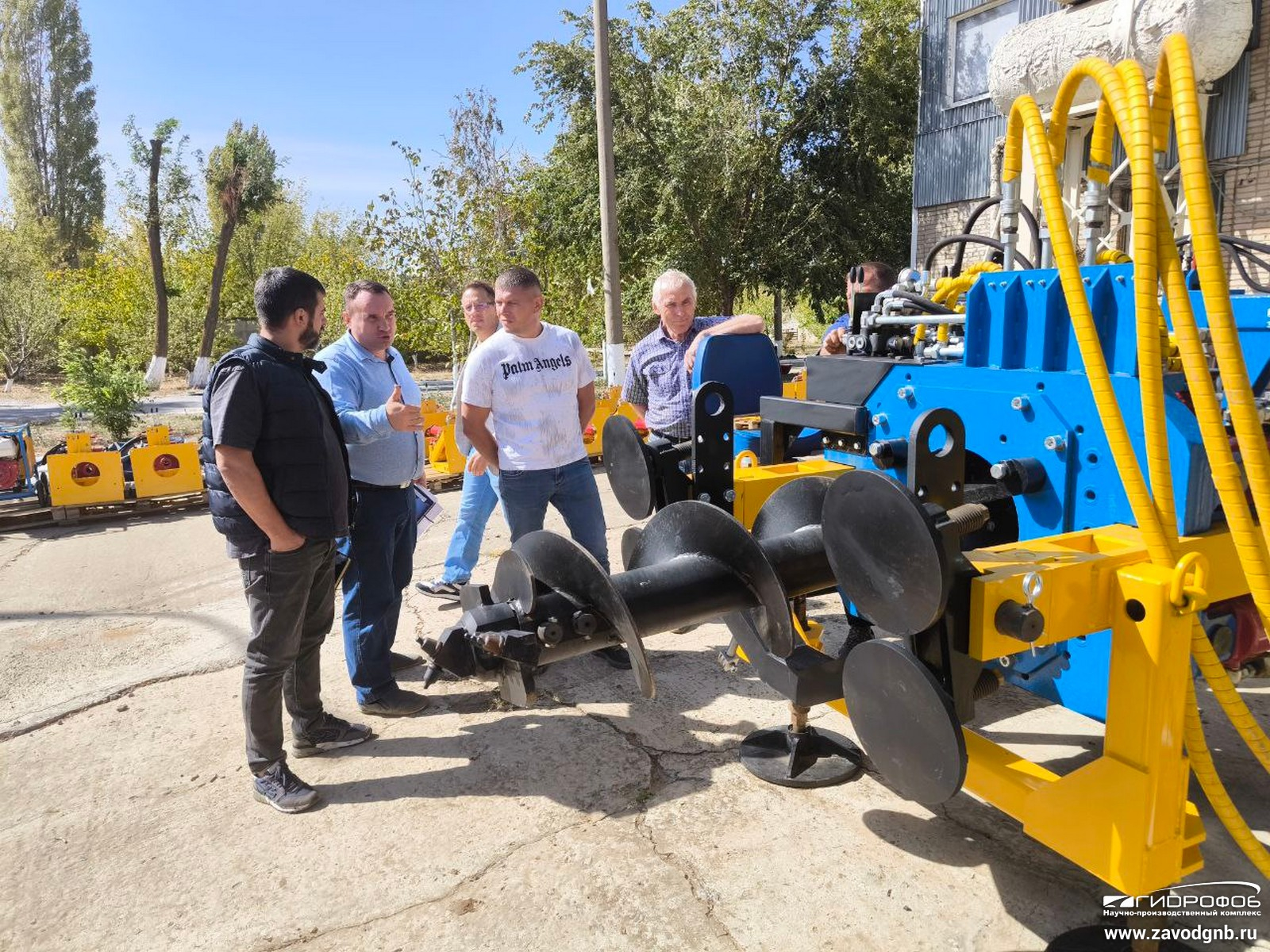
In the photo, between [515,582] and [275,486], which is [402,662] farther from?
[515,582]

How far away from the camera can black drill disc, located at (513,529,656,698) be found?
5.66 ft

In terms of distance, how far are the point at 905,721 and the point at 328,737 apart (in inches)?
93.2

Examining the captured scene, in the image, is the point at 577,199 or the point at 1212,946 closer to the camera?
the point at 1212,946

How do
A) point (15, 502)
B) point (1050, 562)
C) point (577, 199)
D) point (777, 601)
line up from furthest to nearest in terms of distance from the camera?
point (577, 199), point (15, 502), point (777, 601), point (1050, 562)

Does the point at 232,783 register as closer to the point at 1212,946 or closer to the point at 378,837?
the point at 378,837

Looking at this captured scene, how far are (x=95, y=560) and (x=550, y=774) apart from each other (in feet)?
15.5

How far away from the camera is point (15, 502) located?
7180mm

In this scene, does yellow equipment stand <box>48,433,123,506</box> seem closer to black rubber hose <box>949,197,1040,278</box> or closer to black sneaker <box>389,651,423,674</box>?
black sneaker <box>389,651,423,674</box>

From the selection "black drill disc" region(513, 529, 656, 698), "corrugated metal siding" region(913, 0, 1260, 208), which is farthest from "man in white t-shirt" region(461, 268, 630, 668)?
"corrugated metal siding" region(913, 0, 1260, 208)

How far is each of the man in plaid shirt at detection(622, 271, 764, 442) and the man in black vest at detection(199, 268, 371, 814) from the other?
5.33 ft

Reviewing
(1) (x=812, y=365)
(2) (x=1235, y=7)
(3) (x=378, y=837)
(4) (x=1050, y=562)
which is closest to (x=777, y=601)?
(4) (x=1050, y=562)

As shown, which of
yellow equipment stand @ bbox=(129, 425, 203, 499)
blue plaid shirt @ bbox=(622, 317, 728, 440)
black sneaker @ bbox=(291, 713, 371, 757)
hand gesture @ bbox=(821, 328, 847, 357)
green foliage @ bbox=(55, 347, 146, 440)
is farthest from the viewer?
green foliage @ bbox=(55, 347, 146, 440)

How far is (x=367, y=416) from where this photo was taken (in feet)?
11.6

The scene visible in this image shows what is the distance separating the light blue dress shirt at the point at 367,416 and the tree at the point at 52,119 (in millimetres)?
45046
